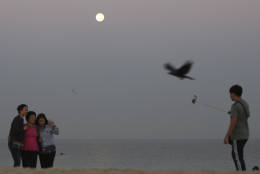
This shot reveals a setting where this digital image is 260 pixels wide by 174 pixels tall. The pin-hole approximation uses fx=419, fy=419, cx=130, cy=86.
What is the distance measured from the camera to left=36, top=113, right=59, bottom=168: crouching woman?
30.1ft

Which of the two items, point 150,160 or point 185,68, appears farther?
point 150,160

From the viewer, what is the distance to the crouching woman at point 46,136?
362 inches

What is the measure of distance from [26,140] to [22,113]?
68 cm

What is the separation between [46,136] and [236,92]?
13.9ft

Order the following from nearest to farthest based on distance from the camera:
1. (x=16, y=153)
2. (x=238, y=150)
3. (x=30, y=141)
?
1. (x=238, y=150)
2. (x=16, y=153)
3. (x=30, y=141)

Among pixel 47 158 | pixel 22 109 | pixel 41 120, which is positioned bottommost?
pixel 47 158

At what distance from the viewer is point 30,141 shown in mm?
9102

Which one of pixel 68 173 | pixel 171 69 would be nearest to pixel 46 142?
pixel 68 173

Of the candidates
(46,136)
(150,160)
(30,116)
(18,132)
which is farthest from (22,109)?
(150,160)

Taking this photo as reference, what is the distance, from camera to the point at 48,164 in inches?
372

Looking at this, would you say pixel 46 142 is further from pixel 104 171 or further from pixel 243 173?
pixel 243 173

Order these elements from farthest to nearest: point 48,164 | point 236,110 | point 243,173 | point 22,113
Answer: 1. point 48,164
2. point 22,113
3. point 236,110
4. point 243,173

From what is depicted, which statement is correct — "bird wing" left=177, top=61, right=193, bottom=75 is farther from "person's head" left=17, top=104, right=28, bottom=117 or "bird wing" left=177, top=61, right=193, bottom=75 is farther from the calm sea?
the calm sea

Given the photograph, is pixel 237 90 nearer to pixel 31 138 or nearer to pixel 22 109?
pixel 22 109
